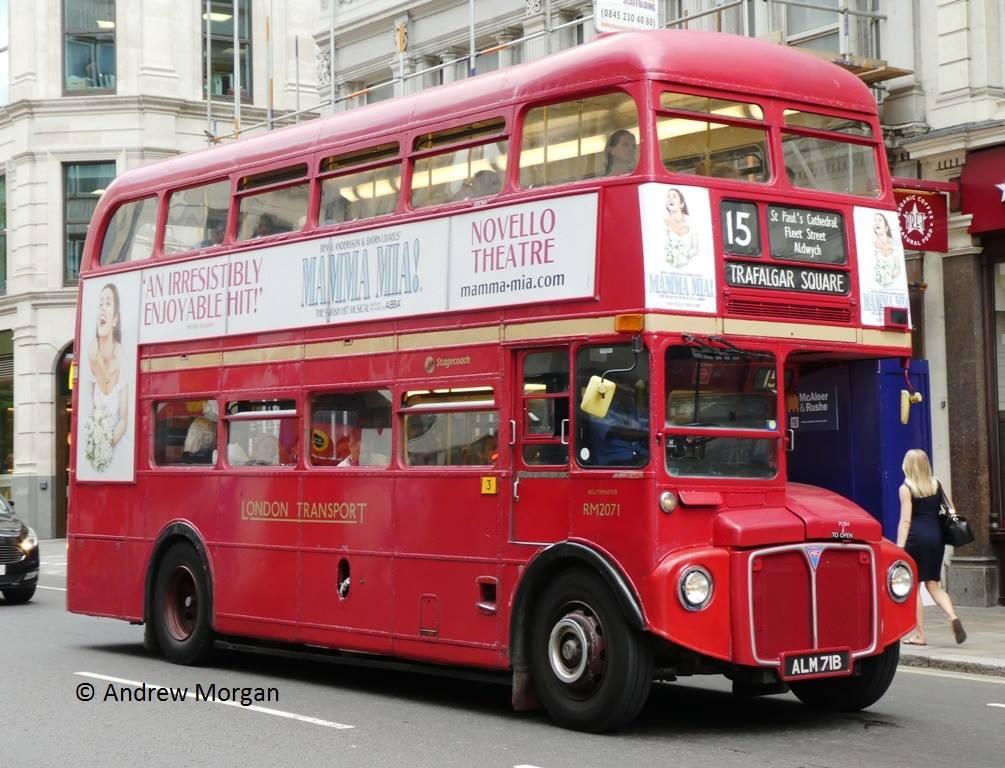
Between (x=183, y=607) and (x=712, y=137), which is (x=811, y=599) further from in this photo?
(x=183, y=607)

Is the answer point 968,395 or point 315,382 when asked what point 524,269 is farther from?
point 968,395

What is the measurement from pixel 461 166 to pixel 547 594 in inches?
126

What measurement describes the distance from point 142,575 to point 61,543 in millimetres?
23581

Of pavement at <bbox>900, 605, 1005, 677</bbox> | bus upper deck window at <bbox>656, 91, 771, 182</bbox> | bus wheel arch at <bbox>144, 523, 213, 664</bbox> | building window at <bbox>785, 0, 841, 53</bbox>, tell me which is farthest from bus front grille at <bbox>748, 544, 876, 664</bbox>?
building window at <bbox>785, 0, 841, 53</bbox>

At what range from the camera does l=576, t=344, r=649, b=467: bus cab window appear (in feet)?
34.6

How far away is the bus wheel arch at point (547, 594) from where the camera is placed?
10.3m

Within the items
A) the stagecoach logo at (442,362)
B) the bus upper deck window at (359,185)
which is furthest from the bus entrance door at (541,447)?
the bus upper deck window at (359,185)

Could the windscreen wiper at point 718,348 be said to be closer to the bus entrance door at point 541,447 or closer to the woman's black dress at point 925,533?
the bus entrance door at point 541,447

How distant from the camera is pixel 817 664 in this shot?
1057 centimetres

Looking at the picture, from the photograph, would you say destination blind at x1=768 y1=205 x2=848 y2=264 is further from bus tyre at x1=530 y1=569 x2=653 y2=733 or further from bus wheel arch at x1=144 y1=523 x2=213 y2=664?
bus wheel arch at x1=144 y1=523 x2=213 y2=664

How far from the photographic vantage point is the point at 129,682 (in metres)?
13.5

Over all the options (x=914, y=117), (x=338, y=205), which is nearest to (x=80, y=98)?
(x=914, y=117)

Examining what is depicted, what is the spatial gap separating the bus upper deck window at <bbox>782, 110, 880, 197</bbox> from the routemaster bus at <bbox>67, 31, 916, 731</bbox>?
21 millimetres

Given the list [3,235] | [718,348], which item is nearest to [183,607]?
[718,348]
